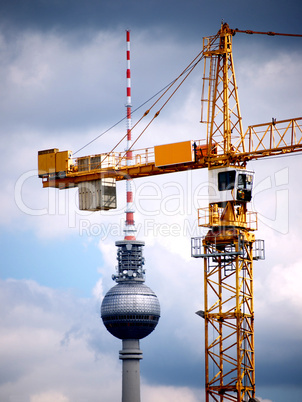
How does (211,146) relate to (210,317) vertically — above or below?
above

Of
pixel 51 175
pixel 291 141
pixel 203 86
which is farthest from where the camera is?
pixel 51 175

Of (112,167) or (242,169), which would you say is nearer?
(242,169)

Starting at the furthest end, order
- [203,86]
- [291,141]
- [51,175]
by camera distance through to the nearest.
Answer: [51,175] → [203,86] → [291,141]

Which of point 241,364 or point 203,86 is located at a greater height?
point 203,86

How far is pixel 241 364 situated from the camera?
112 metres

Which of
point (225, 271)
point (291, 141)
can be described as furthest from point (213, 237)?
point (291, 141)

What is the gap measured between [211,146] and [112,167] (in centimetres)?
1282

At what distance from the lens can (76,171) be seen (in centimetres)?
12194

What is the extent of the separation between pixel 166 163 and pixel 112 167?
8.80m

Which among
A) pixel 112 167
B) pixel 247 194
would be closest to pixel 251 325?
pixel 247 194

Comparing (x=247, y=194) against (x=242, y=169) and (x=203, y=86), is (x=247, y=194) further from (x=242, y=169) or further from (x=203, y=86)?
(x=203, y=86)

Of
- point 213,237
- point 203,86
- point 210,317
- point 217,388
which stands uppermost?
point 203,86

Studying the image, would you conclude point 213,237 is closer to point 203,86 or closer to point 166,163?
point 166,163

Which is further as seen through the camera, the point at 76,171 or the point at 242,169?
the point at 76,171
